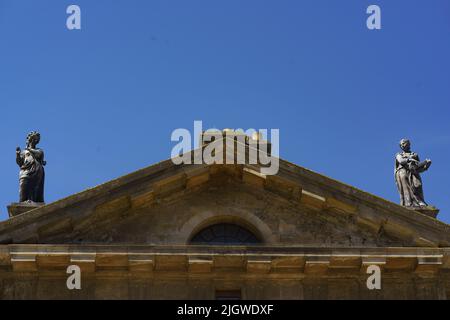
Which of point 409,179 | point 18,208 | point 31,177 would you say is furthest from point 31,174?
point 409,179

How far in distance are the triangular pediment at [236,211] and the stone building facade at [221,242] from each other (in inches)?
1.0

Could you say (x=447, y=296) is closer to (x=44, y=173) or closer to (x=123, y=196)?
(x=123, y=196)

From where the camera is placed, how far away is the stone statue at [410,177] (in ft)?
76.0

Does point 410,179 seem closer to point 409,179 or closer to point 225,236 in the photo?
point 409,179

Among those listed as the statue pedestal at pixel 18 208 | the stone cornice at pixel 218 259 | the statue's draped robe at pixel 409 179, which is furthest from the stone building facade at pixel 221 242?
the statue's draped robe at pixel 409 179

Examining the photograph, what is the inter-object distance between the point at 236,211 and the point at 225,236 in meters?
0.67

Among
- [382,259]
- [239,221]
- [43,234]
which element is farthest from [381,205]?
[43,234]

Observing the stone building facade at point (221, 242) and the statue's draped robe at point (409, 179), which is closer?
the stone building facade at point (221, 242)

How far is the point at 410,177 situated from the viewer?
2353 centimetres

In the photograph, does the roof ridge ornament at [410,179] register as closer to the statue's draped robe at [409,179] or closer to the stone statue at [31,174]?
the statue's draped robe at [409,179]

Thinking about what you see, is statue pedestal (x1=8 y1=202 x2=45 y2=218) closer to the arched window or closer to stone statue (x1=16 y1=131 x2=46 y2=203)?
stone statue (x1=16 y1=131 x2=46 y2=203)

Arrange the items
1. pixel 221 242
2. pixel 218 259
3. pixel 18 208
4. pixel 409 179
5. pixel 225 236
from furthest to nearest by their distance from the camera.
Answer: pixel 409 179 → pixel 225 236 → pixel 221 242 → pixel 18 208 → pixel 218 259

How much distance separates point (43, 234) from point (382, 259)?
25.8 ft

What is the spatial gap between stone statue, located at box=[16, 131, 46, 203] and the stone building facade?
1341 mm
